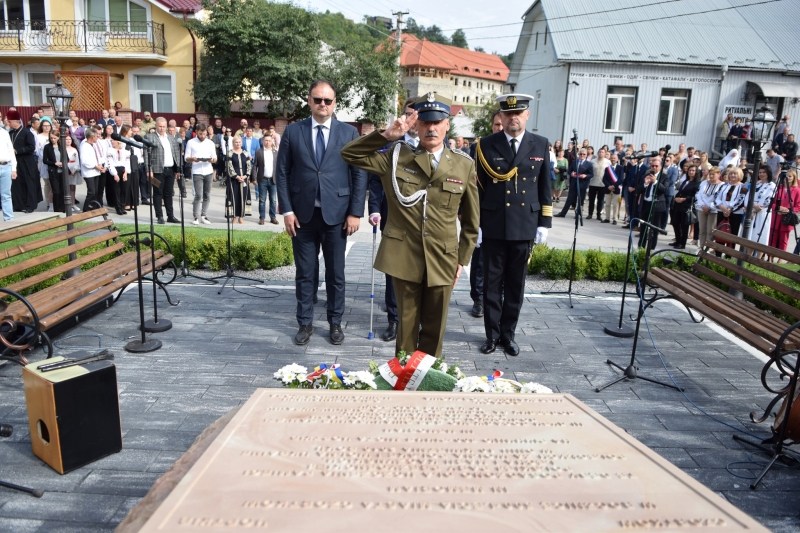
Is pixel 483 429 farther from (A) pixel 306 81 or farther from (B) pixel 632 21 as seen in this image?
(B) pixel 632 21

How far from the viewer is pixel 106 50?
25.4m

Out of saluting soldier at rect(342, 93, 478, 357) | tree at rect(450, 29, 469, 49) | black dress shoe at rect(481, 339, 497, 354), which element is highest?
tree at rect(450, 29, 469, 49)

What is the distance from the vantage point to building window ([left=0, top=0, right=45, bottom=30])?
26078 millimetres

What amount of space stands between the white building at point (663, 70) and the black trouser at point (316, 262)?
20.0m

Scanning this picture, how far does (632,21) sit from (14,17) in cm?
2622

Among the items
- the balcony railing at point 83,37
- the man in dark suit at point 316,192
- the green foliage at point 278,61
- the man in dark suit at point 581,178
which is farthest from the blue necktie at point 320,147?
the balcony railing at point 83,37

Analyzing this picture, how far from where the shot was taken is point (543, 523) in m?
1.81

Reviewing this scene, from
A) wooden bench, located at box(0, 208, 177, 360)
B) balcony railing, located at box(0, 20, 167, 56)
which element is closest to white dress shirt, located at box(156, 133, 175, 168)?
wooden bench, located at box(0, 208, 177, 360)

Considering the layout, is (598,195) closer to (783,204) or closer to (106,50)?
(783,204)

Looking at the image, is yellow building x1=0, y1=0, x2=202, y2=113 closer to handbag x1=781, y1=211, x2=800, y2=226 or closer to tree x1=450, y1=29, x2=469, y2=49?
handbag x1=781, y1=211, x2=800, y2=226

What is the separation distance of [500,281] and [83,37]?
2612 cm

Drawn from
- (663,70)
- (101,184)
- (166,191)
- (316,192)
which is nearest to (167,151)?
(166,191)

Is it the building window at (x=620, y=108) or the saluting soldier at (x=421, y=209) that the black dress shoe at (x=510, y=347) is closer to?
the saluting soldier at (x=421, y=209)

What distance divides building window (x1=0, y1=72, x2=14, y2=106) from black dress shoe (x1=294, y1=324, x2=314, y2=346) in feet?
91.4
